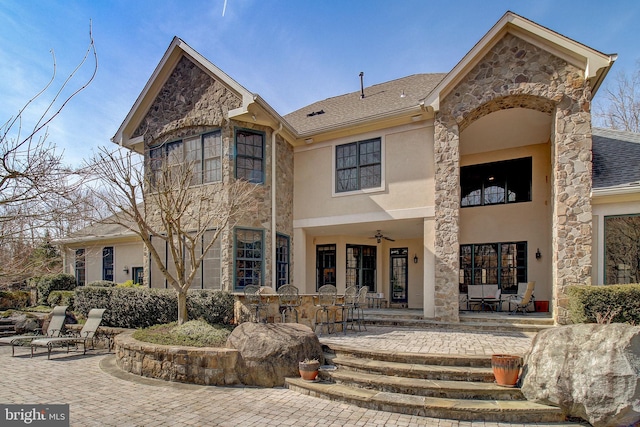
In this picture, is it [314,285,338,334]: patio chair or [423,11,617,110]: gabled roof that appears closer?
[423,11,617,110]: gabled roof

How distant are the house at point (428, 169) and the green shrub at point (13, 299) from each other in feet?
29.6

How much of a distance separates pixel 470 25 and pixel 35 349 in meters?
14.5

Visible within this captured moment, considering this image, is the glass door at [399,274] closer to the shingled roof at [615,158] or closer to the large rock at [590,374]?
the shingled roof at [615,158]

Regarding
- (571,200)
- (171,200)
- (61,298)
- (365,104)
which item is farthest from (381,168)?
(61,298)

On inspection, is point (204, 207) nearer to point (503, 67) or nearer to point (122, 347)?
point (122, 347)

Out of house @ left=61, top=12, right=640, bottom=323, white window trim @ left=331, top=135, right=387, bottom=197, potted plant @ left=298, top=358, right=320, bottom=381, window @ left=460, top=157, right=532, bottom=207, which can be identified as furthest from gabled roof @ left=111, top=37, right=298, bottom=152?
potted plant @ left=298, top=358, right=320, bottom=381

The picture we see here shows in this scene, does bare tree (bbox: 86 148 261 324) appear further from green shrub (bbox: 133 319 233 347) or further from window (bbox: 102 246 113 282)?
window (bbox: 102 246 113 282)

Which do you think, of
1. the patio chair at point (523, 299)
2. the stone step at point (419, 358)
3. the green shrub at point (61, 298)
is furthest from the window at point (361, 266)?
the green shrub at point (61, 298)

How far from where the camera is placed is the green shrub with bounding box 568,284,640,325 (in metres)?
7.67

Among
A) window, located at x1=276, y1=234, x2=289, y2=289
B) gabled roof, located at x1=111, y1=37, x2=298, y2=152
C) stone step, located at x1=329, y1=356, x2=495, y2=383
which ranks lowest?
stone step, located at x1=329, y1=356, x2=495, y2=383

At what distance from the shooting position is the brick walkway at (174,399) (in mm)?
4898

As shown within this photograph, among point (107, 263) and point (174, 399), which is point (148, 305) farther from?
point (107, 263)

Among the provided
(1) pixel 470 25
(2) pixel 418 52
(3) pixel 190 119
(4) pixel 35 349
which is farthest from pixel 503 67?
(4) pixel 35 349

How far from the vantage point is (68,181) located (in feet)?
10.9
